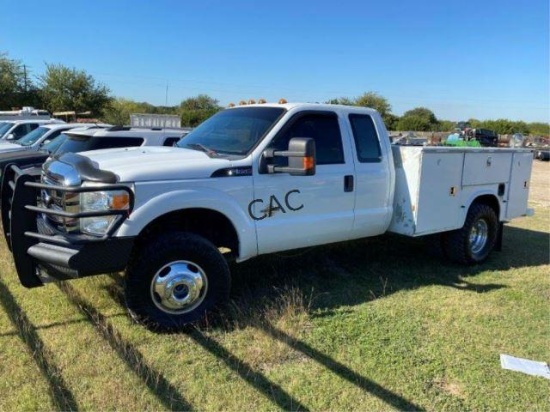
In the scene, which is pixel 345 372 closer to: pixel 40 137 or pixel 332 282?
pixel 332 282

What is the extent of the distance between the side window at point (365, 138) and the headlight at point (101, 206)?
2.49 m

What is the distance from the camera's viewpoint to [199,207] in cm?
399

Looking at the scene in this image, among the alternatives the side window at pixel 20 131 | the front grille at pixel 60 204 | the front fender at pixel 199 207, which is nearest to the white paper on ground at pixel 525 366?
the front fender at pixel 199 207

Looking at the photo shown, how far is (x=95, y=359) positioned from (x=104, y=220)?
3.20 ft

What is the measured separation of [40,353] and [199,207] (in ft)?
5.06

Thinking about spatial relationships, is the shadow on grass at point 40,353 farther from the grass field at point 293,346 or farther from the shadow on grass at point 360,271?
the shadow on grass at point 360,271

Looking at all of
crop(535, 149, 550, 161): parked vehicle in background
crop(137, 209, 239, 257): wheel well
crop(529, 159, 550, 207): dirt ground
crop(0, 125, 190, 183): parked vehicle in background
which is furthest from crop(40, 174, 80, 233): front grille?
crop(535, 149, 550, 161): parked vehicle in background

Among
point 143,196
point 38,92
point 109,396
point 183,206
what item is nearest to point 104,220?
point 143,196

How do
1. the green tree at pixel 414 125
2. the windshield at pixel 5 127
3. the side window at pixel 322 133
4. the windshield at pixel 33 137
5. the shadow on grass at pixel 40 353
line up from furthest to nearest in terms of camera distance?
the green tree at pixel 414 125, the windshield at pixel 5 127, the windshield at pixel 33 137, the side window at pixel 322 133, the shadow on grass at pixel 40 353

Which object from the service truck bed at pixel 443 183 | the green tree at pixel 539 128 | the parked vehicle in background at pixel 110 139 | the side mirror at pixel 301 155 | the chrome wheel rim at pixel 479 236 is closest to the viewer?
the side mirror at pixel 301 155

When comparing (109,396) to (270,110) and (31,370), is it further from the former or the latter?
(270,110)

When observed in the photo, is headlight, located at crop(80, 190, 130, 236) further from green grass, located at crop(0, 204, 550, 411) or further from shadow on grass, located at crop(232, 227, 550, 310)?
shadow on grass, located at crop(232, 227, 550, 310)

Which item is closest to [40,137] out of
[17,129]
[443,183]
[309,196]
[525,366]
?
[17,129]

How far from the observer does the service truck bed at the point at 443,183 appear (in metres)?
5.43
